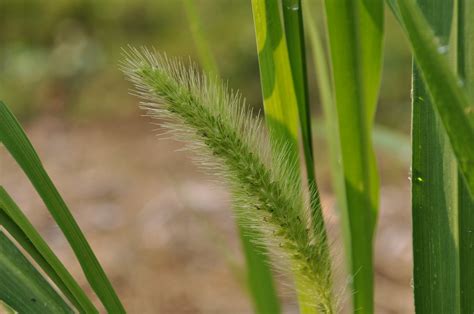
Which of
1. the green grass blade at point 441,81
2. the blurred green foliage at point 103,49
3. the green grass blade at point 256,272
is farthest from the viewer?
the blurred green foliage at point 103,49

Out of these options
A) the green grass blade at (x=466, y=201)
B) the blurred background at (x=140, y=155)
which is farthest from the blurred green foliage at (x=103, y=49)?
the green grass blade at (x=466, y=201)

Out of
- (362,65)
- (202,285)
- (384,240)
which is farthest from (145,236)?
(362,65)

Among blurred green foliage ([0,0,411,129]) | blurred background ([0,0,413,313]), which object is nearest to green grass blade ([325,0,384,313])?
blurred background ([0,0,413,313])

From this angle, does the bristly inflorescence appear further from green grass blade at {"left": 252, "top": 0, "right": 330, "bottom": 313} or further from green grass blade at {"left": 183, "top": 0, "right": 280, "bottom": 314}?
green grass blade at {"left": 183, "top": 0, "right": 280, "bottom": 314}

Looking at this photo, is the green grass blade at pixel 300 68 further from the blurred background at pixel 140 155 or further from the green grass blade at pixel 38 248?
the blurred background at pixel 140 155

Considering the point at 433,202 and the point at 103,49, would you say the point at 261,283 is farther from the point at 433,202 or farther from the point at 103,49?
the point at 103,49

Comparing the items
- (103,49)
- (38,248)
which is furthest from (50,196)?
(103,49)

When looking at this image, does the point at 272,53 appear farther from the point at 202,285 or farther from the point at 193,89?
the point at 202,285
